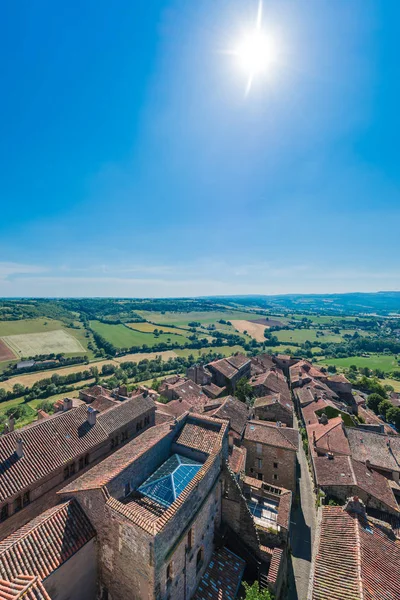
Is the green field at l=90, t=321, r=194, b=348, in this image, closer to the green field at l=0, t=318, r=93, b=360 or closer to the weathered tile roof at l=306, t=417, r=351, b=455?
the green field at l=0, t=318, r=93, b=360

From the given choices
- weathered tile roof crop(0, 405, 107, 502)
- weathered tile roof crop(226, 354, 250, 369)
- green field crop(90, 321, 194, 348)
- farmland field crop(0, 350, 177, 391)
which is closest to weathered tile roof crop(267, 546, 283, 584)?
weathered tile roof crop(0, 405, 107, 502)

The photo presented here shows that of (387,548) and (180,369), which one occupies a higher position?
(387,548)

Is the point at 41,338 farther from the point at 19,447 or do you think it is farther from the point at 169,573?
the point at 169,573

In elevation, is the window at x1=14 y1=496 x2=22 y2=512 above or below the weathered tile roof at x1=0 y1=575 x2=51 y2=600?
below

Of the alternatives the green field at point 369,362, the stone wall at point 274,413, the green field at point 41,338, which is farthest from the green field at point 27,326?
the green field at point 369,362

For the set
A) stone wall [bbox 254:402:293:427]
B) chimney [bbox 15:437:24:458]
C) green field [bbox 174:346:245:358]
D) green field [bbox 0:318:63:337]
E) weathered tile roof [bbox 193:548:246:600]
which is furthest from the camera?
green field [bbox 0:318:63:337]

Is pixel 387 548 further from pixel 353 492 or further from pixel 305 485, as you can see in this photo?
pixel 305 485

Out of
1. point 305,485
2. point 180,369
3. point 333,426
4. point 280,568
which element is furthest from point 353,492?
point 180,369
